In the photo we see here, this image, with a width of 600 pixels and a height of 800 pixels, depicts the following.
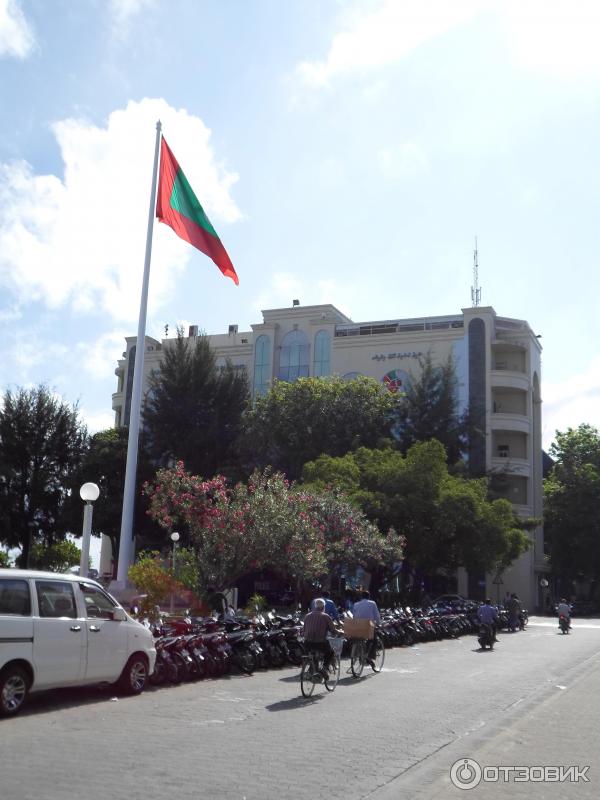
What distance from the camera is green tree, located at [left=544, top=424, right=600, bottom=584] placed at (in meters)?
56.0

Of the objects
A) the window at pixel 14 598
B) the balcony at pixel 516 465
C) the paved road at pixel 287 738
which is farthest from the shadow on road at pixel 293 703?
the balcony at pixel 516 465

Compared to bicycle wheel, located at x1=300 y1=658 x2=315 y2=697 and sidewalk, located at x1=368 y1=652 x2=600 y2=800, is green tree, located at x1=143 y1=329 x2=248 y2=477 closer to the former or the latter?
bicycle wheel, located at x1=300 y1=658 x2=315 y2=697

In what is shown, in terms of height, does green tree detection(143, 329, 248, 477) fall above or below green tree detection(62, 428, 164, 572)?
above

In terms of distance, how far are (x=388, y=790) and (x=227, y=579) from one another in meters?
13.3

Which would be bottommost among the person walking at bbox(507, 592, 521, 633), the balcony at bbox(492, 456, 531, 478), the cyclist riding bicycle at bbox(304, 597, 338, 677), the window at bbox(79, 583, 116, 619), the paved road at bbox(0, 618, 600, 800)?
the person walking at bbox(507, 592, 521, 633)

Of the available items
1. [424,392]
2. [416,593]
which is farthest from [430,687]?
[424,392]

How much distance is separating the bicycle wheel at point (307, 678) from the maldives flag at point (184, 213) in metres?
11.0

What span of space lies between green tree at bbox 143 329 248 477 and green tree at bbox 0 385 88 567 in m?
4.71

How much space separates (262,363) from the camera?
2499 inches

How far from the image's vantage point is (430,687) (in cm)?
1458
